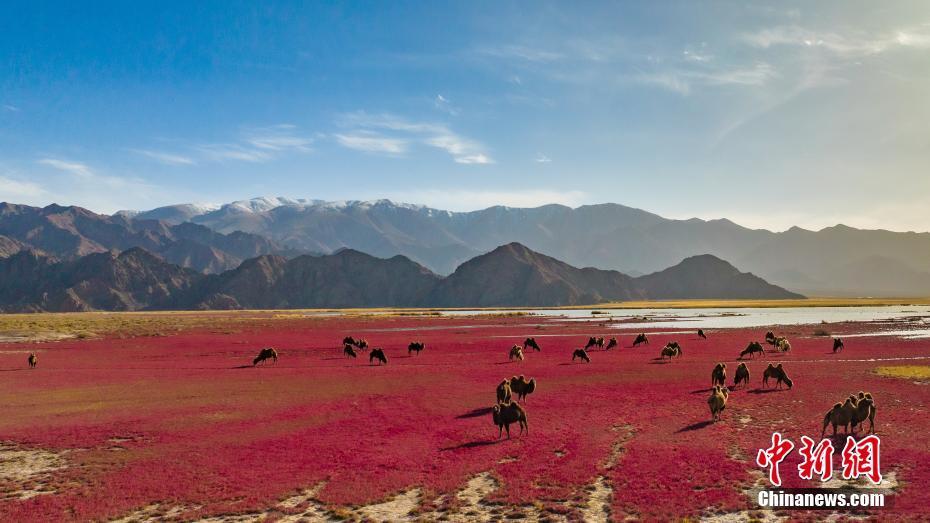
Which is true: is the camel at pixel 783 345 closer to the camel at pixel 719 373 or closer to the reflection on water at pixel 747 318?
the camel at pixel 719 373

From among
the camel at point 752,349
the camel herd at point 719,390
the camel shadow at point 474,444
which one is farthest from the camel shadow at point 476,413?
the camel at point 752,349

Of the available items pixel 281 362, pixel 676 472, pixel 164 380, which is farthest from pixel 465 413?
pixel 281 362

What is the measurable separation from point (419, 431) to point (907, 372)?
1288 inches

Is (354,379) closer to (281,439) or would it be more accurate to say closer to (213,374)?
(213,374)

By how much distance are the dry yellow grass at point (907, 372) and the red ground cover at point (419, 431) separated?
130 cm

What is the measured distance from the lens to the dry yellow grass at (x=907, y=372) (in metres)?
33.5

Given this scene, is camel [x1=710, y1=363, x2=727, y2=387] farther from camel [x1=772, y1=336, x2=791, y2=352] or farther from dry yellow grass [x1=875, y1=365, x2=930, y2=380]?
camel [x1=772, y1=336, x2=791, y2=352]

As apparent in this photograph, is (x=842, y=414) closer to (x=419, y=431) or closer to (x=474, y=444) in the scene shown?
(x=474, y=444)

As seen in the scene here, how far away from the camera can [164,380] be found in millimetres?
39781

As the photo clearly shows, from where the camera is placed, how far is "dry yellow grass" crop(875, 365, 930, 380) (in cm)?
3350

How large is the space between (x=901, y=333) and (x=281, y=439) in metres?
76.1

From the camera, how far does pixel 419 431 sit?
23.4m

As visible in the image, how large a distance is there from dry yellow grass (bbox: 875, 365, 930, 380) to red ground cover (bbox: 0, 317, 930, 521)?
1298mm

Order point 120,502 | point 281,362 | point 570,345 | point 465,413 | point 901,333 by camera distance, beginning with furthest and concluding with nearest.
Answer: point 901,333 < point 570,345 < point 281,362 < point 465,413 < point 120,502
